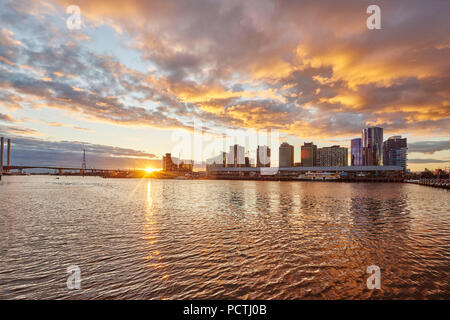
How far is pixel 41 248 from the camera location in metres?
16.1

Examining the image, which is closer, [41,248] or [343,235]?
[41,248]

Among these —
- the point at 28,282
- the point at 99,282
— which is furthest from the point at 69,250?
the point at 99,282

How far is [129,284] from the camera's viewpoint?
35.7ft

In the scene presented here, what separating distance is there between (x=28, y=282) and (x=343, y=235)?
22.9 meters

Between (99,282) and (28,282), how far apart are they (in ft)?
12.3
